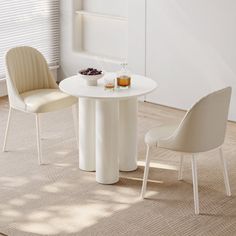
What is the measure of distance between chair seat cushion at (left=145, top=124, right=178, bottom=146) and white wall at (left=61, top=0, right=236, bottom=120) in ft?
5.16

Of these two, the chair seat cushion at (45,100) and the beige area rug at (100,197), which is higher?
the chair seat cushion at (45,100)

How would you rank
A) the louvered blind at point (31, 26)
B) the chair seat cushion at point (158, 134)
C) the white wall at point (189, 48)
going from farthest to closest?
the louvered blind at point (31, 26)
the white wall at point (189, 48)
the chair seat cushion at point (158, 134)

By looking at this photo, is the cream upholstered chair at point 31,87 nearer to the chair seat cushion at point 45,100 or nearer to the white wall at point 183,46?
the chair seat cushion at point 45,100

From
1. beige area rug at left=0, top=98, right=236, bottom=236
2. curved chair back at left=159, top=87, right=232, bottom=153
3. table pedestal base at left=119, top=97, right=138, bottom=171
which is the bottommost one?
beige area rug at left=0, top=98, right=236, bottom=236

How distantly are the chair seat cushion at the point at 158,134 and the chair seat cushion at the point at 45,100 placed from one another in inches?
38.2

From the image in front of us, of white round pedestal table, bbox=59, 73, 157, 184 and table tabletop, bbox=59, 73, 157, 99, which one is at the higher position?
table tabletop, bbox=59, 73, 157, 99

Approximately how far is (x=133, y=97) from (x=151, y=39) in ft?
6.32

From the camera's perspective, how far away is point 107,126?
4793mm

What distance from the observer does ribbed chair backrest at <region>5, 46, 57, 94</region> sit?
5.41 m

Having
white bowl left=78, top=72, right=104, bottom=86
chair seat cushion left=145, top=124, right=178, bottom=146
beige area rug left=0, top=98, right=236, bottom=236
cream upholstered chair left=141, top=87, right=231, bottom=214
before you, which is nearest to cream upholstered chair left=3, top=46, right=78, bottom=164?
beige area rug left=0, top=98, right=236, bottom=236

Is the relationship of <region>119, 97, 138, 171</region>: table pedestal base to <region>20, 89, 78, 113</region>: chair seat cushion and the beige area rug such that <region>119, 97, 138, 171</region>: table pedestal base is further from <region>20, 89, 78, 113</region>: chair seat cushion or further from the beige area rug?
<region>20, 89, 78, 113</region>: chair seat cushion

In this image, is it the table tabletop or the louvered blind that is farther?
the louvered blind

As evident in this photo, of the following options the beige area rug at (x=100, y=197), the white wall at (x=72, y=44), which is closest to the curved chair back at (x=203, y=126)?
the beige area rug at (x=100, y=197)

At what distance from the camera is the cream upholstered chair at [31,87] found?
527cm
